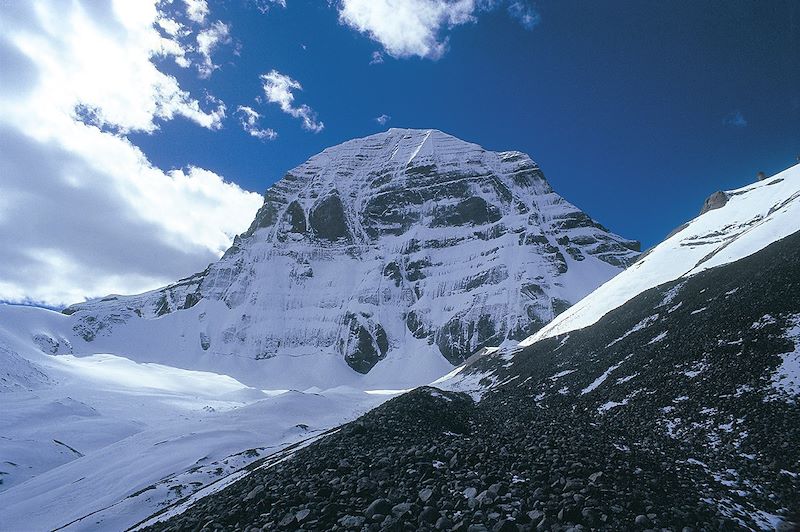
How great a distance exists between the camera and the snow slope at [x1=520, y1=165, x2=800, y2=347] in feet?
161

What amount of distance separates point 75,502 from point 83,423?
171ft

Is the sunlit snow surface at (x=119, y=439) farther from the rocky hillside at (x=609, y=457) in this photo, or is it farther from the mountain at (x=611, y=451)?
the rocky hillside at (x=609, y=457)

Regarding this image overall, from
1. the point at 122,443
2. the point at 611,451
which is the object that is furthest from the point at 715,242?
the point at 122,443

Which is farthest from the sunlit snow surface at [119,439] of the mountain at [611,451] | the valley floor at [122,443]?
the mountain at [611,451]

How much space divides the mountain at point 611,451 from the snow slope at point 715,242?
1224cm

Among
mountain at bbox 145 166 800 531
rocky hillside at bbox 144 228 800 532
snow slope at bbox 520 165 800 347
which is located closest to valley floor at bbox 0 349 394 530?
mountain at bbox 145 166 800 531

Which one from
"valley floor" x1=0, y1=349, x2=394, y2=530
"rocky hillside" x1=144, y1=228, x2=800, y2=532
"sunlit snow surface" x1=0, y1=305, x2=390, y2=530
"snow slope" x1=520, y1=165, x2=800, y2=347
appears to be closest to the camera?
"rocky hillside" x1=144, y1=228, x2=800, y2=532

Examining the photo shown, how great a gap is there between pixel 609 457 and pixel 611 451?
977 mm

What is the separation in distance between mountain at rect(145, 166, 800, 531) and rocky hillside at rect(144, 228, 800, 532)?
6 cm

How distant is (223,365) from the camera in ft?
636

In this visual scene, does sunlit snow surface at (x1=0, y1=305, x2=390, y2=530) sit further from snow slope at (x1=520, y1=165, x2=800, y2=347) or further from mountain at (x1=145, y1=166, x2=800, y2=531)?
snow slope at (x1=520, y1=165, x2=800, y2=347)

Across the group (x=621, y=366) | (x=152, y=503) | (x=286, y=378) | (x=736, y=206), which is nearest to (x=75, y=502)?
(x=152, y=503)

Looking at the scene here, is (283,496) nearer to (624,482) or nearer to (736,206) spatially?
(624,482)

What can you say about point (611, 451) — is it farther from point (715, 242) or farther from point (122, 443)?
point (715, 242)
